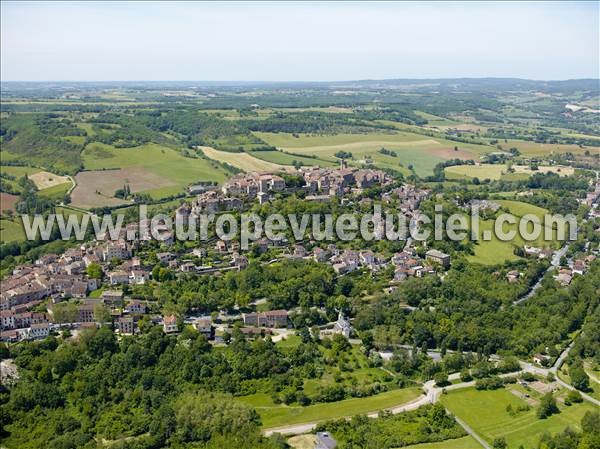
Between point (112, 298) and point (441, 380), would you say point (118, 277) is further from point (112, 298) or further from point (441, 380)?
point (441, 380)

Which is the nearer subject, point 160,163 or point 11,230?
point 11,230

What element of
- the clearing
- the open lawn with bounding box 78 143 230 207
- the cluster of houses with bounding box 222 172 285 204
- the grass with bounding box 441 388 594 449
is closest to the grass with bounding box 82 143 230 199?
the open lawn with bounding box 78 143 230 207

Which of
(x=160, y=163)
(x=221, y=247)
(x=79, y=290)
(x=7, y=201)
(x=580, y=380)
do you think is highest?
(x=160, y=163)

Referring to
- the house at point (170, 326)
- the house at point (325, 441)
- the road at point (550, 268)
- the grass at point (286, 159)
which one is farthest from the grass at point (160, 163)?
the house at point (325, 441)

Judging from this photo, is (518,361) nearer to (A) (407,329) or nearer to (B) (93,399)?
(A) (407,329)

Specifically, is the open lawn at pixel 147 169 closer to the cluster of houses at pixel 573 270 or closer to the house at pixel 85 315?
the house at pixel 85 315

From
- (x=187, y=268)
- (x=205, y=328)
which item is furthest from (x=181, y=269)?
(x=205, y=328)
